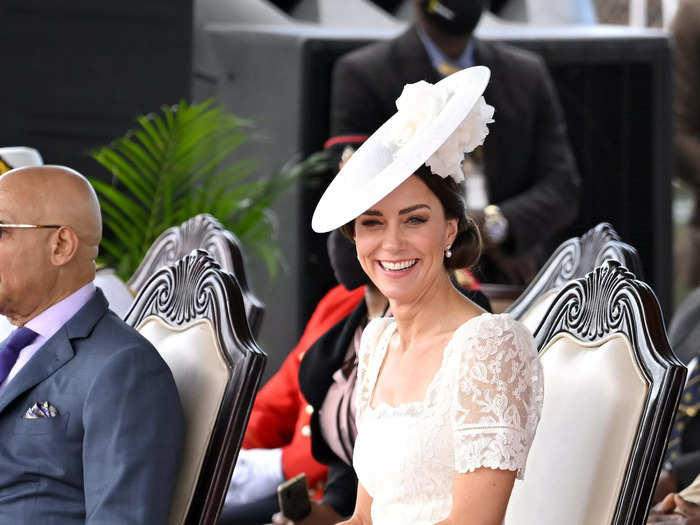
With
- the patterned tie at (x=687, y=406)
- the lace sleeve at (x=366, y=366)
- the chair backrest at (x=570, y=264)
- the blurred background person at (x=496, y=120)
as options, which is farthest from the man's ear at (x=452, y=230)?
the blurred background person at (x=496, y=120)

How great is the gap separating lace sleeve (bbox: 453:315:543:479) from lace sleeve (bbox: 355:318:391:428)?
12.9 inches

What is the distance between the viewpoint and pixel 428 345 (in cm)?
202

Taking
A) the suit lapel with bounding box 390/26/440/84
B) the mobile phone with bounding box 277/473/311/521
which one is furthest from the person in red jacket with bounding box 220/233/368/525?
the suit lapel with bounding box 390/26/440/84

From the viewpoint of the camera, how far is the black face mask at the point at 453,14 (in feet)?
18.2

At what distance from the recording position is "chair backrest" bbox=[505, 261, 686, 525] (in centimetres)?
188

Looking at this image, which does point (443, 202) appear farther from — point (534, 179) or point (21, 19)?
point (534, 179)

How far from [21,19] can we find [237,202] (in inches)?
43.7

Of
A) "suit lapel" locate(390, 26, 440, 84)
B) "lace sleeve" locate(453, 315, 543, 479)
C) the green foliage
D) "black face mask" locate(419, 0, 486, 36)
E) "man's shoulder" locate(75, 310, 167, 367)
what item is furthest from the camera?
"suit lapel" locate(390, 26, 440, 84)

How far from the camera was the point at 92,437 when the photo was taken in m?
2.07

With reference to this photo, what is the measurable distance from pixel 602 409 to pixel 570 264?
779mm

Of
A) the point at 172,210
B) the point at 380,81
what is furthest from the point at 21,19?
the point at 380,81

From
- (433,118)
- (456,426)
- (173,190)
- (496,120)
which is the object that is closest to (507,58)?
(496,120)

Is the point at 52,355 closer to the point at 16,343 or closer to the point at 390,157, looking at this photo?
the point at 16,343

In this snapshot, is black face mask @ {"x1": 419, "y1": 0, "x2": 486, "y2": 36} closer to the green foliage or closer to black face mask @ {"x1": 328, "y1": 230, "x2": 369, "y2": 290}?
the green foliage
